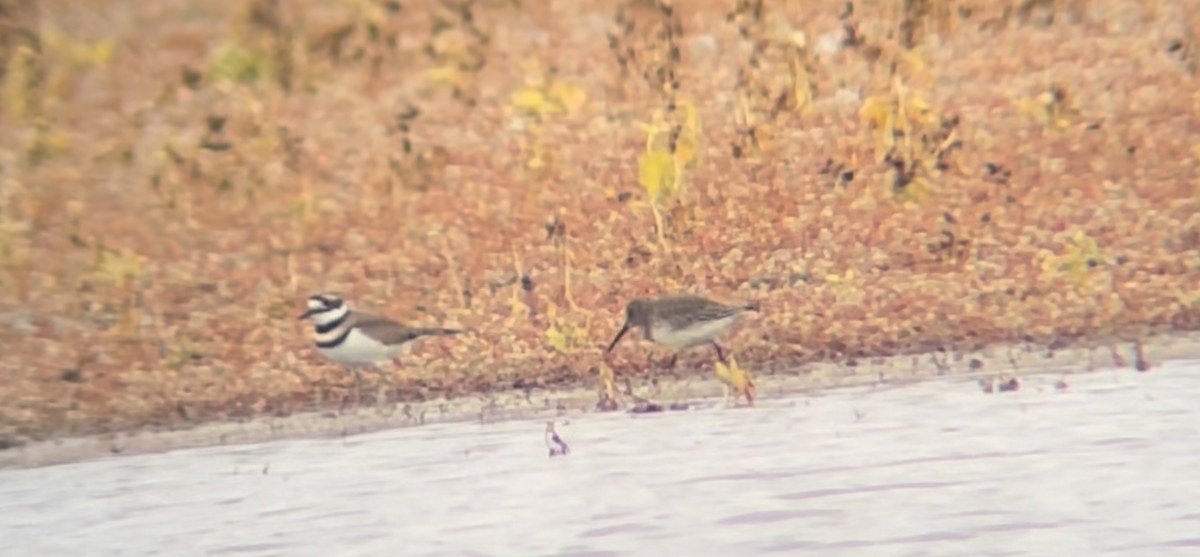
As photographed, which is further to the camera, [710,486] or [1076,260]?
[1076,260]

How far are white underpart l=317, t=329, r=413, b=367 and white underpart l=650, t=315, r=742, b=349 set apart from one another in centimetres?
26

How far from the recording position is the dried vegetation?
1398mm

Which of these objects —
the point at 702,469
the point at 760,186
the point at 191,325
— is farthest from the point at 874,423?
the point at 191,325

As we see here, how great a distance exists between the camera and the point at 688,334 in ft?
4.63

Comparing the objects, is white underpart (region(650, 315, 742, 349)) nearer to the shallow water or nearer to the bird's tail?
the shallow water

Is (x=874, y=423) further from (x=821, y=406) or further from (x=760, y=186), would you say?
(x=760, y=186)

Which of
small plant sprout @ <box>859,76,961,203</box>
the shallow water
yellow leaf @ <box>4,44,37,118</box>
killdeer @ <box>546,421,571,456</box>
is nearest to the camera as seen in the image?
the shallow water

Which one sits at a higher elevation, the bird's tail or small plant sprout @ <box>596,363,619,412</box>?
the bird's tail

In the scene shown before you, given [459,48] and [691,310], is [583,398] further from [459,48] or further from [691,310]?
[459,48]

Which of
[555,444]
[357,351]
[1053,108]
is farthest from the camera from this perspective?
[1053,108]

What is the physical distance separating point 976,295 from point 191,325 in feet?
2.57

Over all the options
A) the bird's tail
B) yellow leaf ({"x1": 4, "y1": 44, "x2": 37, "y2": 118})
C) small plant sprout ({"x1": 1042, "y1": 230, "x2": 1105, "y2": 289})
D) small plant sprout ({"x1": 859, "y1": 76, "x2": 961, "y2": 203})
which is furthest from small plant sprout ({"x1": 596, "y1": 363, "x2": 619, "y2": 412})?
yellow leaf ({"x1": 4, "y1": 44, "x2": 37, "y2": 118})

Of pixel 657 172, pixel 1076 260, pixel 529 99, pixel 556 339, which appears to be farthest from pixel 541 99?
pixel 1076 260

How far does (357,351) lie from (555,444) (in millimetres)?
230
